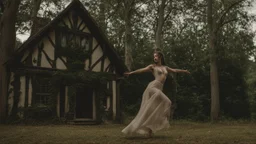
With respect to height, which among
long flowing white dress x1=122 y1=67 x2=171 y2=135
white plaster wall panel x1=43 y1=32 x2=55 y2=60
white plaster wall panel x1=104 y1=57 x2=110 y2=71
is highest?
white plaster wall panel x1=43 y1=32 x2=55 y2=60

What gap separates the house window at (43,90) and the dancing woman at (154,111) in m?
10.8

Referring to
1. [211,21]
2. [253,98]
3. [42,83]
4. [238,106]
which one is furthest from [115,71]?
[253,98]

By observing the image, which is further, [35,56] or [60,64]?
[60,64]

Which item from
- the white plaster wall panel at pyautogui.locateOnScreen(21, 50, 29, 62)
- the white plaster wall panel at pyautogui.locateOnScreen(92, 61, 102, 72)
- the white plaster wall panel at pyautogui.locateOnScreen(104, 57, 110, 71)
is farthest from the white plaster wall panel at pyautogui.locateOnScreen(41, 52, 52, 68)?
the white plaster wall panel at pyautogui.locateOnScreen(104, 57, 110, 71)

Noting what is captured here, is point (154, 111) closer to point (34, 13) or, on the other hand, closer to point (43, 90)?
point (43, 90)

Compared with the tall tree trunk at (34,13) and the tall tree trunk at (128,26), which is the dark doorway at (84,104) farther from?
the tall tree trunk at (34,13)

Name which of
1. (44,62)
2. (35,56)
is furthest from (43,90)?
(35,56)

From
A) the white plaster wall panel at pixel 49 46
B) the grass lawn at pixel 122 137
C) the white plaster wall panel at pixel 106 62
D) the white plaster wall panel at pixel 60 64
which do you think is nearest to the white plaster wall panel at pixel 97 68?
the white plaster wall panel at pixel 106 62

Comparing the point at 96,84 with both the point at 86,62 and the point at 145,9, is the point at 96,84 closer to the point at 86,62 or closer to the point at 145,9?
the point at 86,62

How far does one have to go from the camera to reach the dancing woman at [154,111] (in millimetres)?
7353

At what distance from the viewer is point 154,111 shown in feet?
24.6

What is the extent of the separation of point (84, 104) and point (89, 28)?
4473 mm

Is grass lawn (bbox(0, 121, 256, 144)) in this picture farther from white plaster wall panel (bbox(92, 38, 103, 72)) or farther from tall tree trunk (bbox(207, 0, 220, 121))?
tall tree trunk (bbox(207, 0, 220, 121))

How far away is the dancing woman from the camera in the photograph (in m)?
7.35
